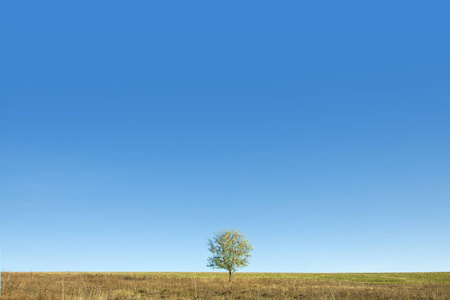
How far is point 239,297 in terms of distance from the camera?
21.3 metres

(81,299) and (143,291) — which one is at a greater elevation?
(81,299)

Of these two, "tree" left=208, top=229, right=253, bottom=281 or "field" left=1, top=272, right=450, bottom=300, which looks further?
"tree" left=208, top=229, right=253, bottom=281

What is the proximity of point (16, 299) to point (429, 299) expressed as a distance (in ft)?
77.0

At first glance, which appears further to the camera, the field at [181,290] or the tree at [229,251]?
the tree at [229,251]

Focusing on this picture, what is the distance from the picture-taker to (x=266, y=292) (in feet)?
80.3

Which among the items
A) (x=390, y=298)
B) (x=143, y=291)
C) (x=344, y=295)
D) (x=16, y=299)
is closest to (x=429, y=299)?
(x=390, y=298)

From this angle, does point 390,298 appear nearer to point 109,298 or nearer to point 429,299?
point 429,299

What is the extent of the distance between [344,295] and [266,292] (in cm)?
563

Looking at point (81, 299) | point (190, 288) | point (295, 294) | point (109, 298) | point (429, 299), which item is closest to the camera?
point (81, 299)

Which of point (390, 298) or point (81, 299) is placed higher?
point (81, 299)

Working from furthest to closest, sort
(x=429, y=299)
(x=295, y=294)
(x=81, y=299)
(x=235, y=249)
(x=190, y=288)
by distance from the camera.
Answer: (x=235, y=249)
(x=190, y=288)
(x=295, y=294)
(x=429, y=299)
(x=81, y=299)

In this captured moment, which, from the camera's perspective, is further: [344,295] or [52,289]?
[344,295]

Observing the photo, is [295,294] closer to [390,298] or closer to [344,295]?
[344,295]

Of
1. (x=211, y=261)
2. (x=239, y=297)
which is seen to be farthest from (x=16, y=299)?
(x=211, y=261)
